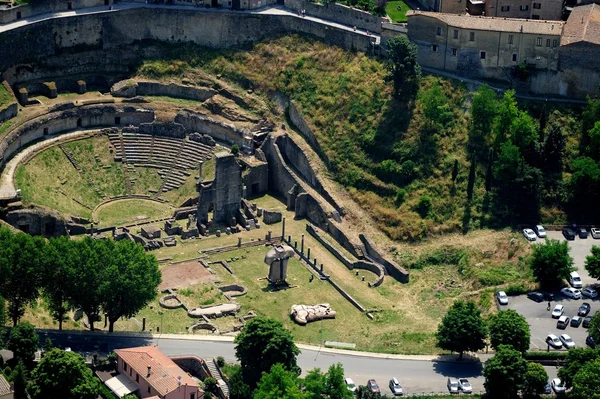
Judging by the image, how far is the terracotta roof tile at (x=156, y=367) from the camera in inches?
4793

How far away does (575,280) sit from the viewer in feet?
468

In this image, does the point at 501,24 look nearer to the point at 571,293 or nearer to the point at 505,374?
A: the point at 571,293

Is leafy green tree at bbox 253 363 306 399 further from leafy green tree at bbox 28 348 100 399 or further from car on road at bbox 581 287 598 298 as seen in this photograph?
car on road at bbox 581 287 598 298

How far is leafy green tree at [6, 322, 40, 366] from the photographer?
123938mm

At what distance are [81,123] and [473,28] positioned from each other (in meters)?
44.0

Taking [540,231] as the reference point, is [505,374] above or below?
below

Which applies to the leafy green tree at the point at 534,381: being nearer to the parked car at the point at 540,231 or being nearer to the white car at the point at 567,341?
the white car at the point at 567,341

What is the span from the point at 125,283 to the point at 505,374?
33.0 m

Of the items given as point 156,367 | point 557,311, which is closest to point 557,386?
point 557,311

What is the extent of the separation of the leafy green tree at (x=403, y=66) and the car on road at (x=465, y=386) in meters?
45.0

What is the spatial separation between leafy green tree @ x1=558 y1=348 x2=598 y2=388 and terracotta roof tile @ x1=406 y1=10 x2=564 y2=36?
152 feet

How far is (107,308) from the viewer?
434 feet

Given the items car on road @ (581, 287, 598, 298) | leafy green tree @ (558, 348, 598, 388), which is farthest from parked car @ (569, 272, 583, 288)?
leafy green tree @ (558, 348, 598, 388)

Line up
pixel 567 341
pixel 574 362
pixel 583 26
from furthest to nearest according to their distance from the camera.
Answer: pixel 583 26 → pixel 567 341 → pixel 574 362
